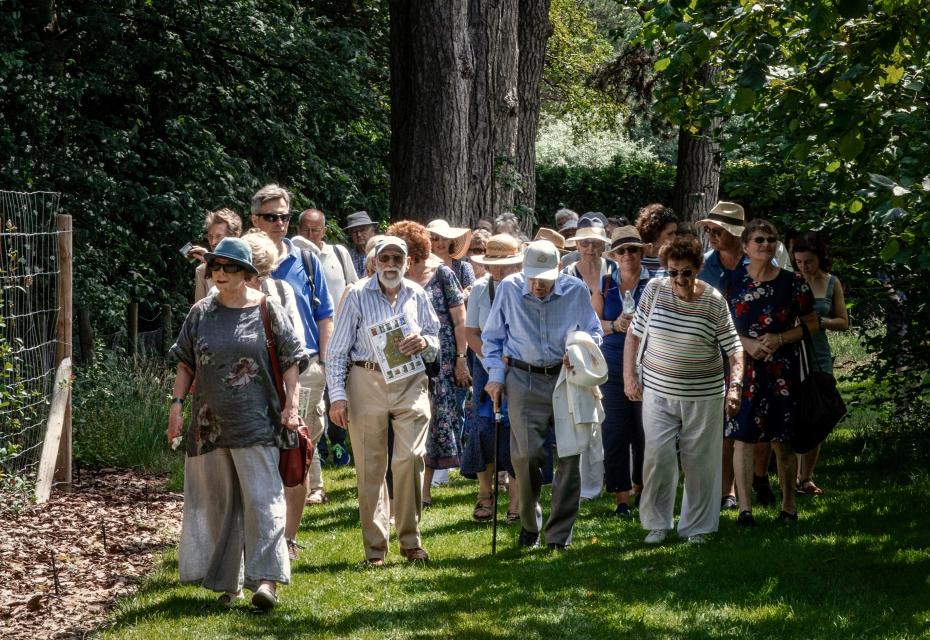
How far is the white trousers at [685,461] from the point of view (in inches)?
326

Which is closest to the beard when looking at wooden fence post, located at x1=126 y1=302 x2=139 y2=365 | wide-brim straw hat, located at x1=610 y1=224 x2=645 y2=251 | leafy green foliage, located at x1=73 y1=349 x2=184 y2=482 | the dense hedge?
wide-brim straw hat, located at x1=610 y1=224 x2=645 y2=251

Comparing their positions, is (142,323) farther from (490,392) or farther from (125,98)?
(490,392)

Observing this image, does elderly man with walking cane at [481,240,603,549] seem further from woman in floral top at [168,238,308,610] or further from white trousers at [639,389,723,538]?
woman in floral top at [168,238,308,610]

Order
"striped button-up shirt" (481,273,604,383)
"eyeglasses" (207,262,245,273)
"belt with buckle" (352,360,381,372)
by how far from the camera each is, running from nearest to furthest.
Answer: "eyeglasses" (207,262,245,273), "belt with buckle" (352,360,381,372), "striped button-up shirt" (481,273,604,383)

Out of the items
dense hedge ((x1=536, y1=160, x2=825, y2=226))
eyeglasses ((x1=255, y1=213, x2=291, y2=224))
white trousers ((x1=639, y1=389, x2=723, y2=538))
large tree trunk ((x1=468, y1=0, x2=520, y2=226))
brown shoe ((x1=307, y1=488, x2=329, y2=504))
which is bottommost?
brown shoe ((x1=307, y1=488, x2=329, y2=504))

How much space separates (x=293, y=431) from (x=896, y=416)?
7468 mm

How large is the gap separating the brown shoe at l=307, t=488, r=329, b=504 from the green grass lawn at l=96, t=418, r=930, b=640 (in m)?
0.84

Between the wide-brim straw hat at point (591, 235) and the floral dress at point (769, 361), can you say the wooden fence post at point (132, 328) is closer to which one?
the wide-brim straw hat at point (591, 235)

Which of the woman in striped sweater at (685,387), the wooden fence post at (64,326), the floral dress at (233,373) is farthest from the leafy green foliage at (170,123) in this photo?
the woman in striped sweater at (685,387)

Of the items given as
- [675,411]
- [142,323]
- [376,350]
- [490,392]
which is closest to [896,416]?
[675,411]

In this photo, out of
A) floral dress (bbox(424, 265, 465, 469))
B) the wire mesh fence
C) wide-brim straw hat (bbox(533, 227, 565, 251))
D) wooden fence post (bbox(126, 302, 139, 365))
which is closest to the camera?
the wire mesh fence

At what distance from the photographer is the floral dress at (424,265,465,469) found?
931cm

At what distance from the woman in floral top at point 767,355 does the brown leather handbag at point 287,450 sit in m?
3.23

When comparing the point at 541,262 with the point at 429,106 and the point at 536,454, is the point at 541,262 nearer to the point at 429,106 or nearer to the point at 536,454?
the point at 536,454
